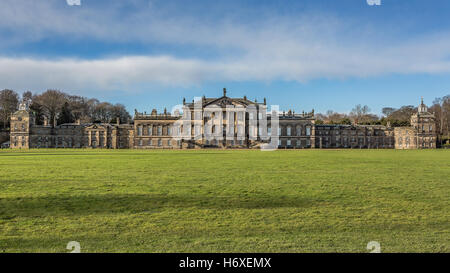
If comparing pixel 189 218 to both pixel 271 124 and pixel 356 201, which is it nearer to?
pixel 356 201

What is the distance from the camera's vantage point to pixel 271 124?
71.3 metres

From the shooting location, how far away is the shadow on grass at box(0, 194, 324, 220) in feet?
24.0

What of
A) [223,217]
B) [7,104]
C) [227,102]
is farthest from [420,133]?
[7,104]

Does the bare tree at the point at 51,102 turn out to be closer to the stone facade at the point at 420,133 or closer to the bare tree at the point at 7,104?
the bare tree at the point at 7,104

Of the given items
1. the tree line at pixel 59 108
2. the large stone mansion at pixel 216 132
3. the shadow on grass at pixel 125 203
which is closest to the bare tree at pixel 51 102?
the tree line at pixel 59 108

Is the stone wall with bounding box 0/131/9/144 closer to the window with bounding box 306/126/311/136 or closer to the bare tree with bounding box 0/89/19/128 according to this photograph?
the bare tree with bounding box 0/89/19/128

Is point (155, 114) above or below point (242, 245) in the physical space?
above

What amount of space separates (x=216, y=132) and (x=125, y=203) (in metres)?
60.2

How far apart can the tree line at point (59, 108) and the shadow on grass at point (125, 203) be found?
244ft

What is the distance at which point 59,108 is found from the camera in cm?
8612

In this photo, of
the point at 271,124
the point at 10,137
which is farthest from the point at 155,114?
the point at 10,137

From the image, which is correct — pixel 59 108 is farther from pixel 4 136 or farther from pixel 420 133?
pixel 420 133
